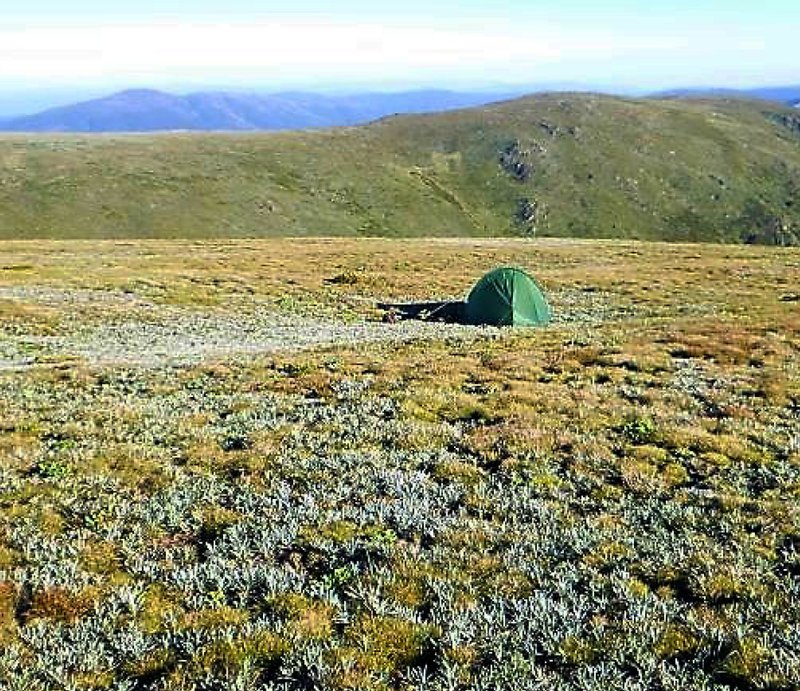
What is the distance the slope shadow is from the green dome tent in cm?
167

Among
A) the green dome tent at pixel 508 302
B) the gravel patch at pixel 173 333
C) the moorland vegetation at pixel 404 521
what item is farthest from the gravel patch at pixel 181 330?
the moorland vegetation at pixel 404 521

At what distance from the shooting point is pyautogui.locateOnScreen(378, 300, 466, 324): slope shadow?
44.8m

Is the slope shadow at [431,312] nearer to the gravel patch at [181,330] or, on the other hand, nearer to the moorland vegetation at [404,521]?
the gravel patch at [181,330]

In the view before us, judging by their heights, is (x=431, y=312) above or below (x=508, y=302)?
below

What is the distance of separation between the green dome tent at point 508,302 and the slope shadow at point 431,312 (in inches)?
65.6

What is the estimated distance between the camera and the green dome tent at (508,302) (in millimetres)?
41875

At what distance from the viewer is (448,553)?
11.4 m

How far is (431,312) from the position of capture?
46.4 meters

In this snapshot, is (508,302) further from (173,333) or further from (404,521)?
(404,521)

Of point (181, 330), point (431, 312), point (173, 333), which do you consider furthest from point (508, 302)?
point (173, 333)

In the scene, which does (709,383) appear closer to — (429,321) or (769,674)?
(769,674)

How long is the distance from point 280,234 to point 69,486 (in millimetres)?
175756

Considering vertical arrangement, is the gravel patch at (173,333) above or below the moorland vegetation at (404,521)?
below

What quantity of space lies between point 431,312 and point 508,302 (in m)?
6.23
